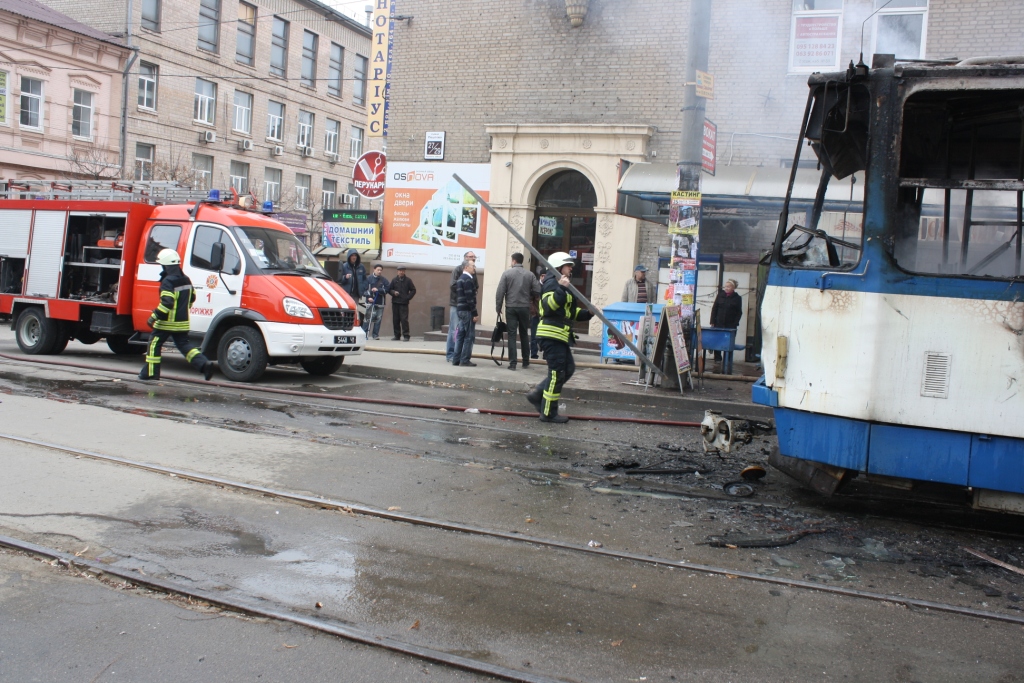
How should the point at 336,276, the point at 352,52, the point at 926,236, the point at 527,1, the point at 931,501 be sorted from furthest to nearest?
the point at 352,52 < the point at 336,276 < the point at 527,1 < the point at 931,501 < the point at 926,236

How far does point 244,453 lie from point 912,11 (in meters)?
13.8

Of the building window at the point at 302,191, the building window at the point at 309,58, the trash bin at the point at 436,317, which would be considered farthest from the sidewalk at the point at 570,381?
the building window at the point at 309,58

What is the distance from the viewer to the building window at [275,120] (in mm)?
37531

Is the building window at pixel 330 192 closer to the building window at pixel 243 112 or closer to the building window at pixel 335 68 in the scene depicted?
the building window at pixel 335 68

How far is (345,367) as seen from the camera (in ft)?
42.7

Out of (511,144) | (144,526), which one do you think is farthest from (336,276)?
(144,526)

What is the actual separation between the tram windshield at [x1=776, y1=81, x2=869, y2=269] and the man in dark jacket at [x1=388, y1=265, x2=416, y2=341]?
1232 centimetres

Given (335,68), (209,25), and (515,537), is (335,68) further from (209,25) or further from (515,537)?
(515,537)

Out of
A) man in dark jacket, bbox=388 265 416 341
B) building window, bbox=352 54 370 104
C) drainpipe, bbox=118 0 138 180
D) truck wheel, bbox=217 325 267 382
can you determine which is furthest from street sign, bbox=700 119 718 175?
building window, bbox=352 54 370 104

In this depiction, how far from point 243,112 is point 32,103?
962 cm

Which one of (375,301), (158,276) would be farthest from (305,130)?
(158,276)

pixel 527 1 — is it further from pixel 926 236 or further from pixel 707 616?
pixel 707 616

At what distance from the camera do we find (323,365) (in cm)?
1213

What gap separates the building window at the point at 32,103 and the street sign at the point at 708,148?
987 inches
